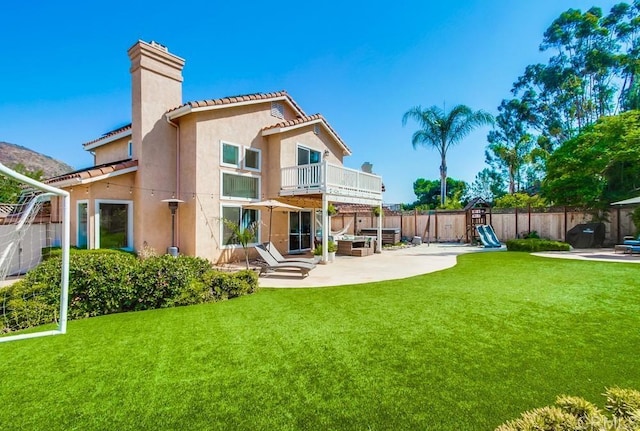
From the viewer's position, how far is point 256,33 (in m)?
16.1

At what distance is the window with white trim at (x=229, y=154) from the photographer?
44.1 feet

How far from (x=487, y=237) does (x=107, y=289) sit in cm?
2036

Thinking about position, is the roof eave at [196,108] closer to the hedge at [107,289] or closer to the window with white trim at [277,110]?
the window with white trim at [277,110]

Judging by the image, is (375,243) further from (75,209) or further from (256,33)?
(75,209)

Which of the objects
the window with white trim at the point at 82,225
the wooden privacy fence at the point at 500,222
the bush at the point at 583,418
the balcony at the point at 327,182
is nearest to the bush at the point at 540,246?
the wooden privacy fence at the point at 500,222

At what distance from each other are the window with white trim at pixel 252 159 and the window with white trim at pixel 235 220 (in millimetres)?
1963

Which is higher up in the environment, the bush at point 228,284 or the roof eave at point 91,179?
the roof eave at point 91,179

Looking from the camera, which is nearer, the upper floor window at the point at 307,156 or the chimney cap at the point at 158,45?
the chimney cap at the point at 158,45

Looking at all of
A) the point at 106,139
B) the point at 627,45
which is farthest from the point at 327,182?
the point at 627,45

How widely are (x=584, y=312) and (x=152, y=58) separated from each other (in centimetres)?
1508

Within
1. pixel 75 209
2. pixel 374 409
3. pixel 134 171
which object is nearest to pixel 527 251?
pixel 374 409

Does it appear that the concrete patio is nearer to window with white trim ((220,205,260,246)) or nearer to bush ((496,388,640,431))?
window with white trim ((220,205,260,246))

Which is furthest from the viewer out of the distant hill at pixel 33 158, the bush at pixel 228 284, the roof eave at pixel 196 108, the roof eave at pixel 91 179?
the distant hill at pixel 33 158

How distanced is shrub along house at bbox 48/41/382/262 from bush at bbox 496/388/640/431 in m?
10.7
